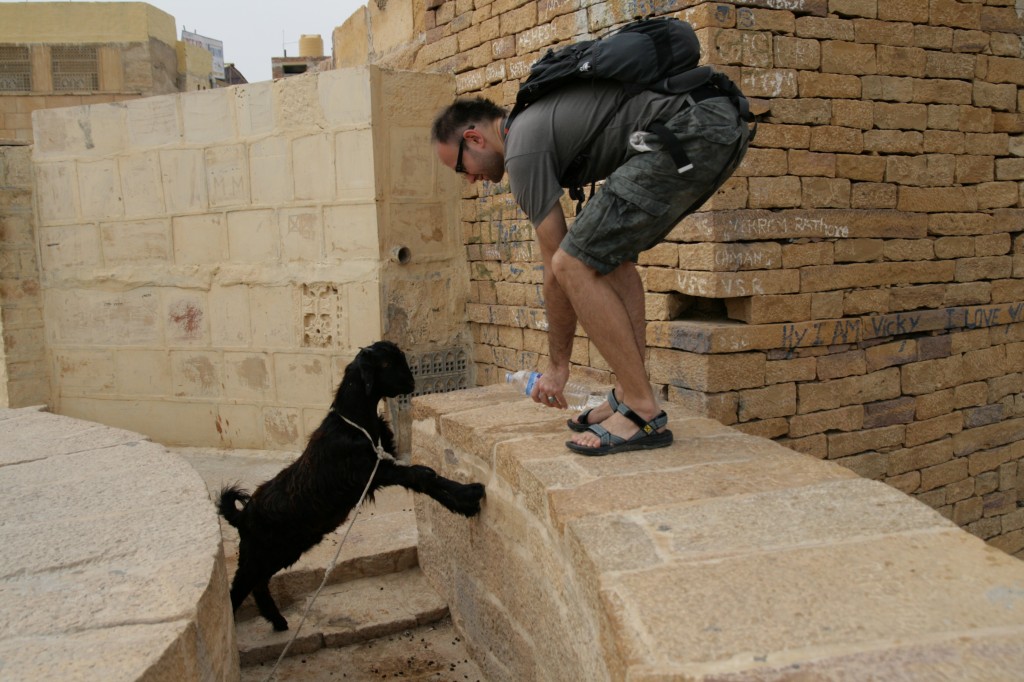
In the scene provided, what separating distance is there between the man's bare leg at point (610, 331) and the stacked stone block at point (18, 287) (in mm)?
6093

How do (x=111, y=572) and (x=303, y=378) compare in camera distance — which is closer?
(x=111, y=572)

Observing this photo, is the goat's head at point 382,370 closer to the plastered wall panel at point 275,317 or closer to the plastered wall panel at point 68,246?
the plastered wall panel at point 275,317

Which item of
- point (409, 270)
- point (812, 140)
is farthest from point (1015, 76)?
point (409, 270)

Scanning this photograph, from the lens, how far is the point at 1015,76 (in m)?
4.88

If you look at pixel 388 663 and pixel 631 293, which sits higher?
pixel 631 293

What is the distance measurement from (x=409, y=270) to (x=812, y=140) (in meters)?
2.85

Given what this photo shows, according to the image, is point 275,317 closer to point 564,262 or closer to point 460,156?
point 460,156

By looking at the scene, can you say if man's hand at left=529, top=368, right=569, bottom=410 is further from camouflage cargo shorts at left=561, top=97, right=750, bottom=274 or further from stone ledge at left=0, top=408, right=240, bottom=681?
stone ledge at left=0, top=408, right=240, bottom=681

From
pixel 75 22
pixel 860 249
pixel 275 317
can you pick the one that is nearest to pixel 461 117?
pixel 860 249

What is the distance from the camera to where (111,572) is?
2154 mm

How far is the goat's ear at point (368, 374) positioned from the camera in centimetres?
337

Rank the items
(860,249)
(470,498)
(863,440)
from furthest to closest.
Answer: (863,440) → (860,249) → (470,498)

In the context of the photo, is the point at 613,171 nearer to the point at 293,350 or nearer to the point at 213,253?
the point at 293,350

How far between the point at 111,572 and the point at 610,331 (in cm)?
160
